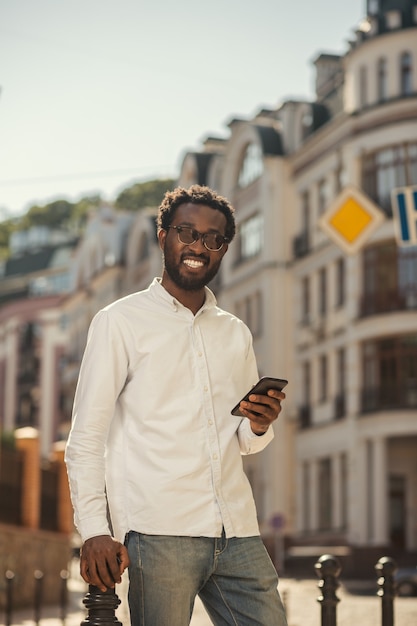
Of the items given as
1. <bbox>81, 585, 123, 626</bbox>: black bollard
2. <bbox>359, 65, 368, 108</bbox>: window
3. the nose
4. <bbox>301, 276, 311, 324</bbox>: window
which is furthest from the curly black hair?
<bbox>301, 276, 311, 324</bbox>: window

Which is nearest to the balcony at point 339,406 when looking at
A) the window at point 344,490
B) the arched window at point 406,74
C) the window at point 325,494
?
the window at point 344,490

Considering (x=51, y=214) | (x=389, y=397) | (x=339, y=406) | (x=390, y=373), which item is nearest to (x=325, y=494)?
(x=339, y=406)

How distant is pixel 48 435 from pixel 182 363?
305 feet

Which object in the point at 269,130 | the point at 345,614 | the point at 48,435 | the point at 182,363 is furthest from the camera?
the point at 48,435

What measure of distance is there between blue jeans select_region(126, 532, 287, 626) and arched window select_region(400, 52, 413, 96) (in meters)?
41.7

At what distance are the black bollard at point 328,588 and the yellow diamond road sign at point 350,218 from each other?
7.82 m

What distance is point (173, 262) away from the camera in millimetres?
4859

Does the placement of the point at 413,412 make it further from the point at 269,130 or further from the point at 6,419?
the point at 6,419

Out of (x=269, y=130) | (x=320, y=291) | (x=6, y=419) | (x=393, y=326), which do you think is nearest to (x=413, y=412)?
(x=393, y=326)

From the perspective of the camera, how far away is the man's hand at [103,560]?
4309mm

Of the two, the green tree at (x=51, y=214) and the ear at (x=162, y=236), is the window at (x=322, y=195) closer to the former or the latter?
the ear at (x=162, y=236)

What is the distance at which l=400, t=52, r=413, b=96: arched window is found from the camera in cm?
4512

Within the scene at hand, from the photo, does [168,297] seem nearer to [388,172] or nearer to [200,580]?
[200,580]

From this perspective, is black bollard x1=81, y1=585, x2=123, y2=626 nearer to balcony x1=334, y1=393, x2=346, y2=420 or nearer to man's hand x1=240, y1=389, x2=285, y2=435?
man's hand x1=240, y1=389, x2=285, y2=435
